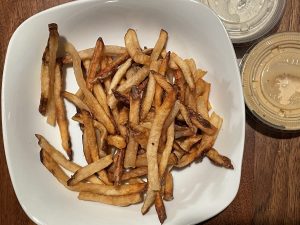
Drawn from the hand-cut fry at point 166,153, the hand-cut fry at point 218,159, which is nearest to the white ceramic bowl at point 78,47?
the hand-cut fry at point 218,159

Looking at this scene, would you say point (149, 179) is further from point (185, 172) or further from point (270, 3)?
point (270, 3)

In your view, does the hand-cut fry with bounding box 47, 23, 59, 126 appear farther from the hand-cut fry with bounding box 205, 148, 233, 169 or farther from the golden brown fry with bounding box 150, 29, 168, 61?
the hand-cut fry with bounding box 205, 148, 233, 169

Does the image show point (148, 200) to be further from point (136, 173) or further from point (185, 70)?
point (185, 70)

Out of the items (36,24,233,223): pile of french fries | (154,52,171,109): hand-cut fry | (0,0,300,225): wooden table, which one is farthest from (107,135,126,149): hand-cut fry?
(0,0,300,225): wooden table

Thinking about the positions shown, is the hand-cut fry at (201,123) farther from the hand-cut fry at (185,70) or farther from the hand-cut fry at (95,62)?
the hand-cut fry at (95,62)

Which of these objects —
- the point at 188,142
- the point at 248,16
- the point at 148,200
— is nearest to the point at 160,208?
the point at 148,200

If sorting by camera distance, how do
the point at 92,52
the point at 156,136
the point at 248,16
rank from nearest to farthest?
the point at 156,136 < the point at 92,52 < the point at 248,16
